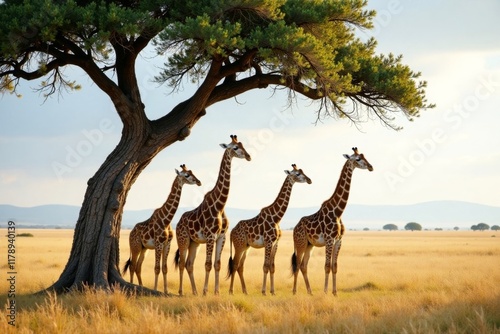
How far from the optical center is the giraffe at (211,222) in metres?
14.2

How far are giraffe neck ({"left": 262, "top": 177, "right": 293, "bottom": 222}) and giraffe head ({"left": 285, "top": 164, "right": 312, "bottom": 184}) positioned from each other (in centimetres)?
13

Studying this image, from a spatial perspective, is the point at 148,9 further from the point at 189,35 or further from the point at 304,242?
the point at 304,242

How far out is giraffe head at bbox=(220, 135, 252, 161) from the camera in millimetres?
14258

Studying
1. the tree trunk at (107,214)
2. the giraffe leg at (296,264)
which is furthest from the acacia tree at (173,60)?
the giraffe leg at (296,264)

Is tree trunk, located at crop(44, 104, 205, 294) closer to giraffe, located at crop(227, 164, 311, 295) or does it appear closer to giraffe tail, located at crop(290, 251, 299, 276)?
giraffe, located at crop(227, 164, 311, 295)

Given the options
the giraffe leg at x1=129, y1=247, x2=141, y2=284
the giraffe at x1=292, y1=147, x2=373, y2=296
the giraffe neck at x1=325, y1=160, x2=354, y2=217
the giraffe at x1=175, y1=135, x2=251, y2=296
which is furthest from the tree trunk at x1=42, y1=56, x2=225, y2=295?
the giraffe neck at x1=325, y1=160, x2=354, y2=217

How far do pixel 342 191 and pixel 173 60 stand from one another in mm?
5099

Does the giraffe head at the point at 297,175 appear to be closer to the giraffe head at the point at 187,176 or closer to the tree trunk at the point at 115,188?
the giraffe head at the point at 187,176

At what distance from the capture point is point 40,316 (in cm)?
1042

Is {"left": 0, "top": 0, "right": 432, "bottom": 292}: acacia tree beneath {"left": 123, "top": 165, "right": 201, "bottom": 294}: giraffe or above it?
above

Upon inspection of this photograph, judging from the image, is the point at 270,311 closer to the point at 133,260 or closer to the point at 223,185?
the point at 223,185

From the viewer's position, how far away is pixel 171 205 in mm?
15203

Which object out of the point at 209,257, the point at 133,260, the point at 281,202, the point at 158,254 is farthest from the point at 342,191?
the point at 133,260

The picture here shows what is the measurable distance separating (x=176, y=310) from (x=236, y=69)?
6.48m
